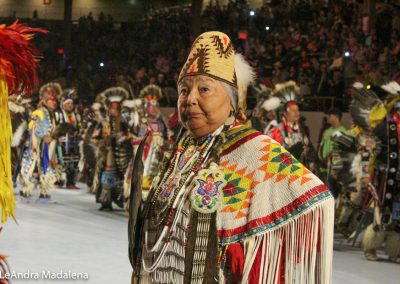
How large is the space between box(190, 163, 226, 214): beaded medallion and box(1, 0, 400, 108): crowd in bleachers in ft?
18.5

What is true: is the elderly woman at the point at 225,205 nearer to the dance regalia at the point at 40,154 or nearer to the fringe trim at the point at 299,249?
the fringe trim at the point at 299,249

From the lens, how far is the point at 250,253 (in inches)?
112

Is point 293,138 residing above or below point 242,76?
below

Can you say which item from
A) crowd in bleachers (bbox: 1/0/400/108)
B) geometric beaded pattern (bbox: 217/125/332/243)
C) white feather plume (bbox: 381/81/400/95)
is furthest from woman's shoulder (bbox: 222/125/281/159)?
crowd in bleachers (bbox: 1/0/400/108)

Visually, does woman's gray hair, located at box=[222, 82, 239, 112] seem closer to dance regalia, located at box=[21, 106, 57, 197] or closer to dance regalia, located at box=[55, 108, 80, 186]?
Result: dance regalia, located at box=[21, 106, 57, 197]

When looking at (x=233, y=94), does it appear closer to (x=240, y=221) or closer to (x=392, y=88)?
(x=240, y=221)

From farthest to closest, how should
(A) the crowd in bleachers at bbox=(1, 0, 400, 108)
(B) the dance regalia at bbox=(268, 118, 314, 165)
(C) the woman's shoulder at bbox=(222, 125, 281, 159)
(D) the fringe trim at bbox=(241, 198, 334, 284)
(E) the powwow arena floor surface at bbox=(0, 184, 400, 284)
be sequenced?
(A) the crowd in bleachers at bbox=(1, 0, 400, 108) → (B) the dance regalia at bbox=(268, 118, 314, 165) → (E) the powwow arena floor surface at bbox=(0, 184, 400, 284) → (C) the woman's shoulder at bbox=(222, 125, 281, 159) → (D) the fringe trim at bbox=(241, 198, 334, 284)

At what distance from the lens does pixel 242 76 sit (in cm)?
315

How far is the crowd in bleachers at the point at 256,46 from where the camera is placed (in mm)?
14445

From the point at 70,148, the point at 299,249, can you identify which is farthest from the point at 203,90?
the point at 70,148

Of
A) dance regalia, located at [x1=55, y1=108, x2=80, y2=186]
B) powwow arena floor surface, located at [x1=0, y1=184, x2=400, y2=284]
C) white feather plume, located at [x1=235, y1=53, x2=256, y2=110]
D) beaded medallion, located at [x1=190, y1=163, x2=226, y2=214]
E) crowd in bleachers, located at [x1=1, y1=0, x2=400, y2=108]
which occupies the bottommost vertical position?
powwow arena floor surface, located at [x1=0, y1=184, x2=400, y2=284]

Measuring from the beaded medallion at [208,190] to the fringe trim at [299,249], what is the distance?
0.55 feet

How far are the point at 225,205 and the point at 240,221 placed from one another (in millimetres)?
76

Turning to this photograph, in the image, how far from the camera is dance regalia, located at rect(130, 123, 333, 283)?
111 inches
